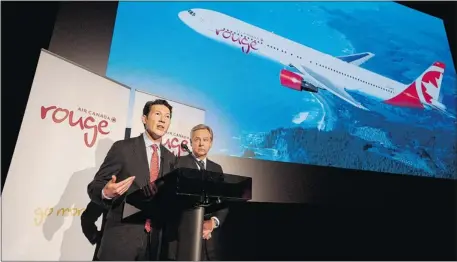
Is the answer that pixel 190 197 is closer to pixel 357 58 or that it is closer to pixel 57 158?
pixel 57 158

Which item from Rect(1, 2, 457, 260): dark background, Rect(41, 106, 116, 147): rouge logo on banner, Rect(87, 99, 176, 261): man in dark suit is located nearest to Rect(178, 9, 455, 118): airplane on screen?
Rect(1, 2, 457, 260): dark background

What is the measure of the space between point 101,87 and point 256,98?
4.04ft

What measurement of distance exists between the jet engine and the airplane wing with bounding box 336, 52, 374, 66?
0.65 m

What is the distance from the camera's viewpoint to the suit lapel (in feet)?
6.47

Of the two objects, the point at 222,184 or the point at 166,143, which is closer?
the point at 222,184

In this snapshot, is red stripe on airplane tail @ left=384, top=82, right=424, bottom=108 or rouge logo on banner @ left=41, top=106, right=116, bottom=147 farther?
red stripe on airplane tail @ left=384, top=82, right=424, bottom=108

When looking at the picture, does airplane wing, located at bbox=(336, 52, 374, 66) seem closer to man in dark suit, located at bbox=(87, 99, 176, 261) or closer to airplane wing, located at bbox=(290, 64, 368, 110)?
airplane wing, located at bbox=(290, 64, 368, 110)

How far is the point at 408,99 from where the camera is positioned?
352cm

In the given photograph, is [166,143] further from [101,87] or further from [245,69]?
[245,69]

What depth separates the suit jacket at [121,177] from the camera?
1.83 metres

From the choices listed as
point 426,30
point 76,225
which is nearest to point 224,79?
point 76,225

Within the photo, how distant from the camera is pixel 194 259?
4.24ft

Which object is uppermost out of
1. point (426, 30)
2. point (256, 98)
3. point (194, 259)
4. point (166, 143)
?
point (426, 30)

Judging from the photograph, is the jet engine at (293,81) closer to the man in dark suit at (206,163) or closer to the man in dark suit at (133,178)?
the man in dark suit at (206,163)
